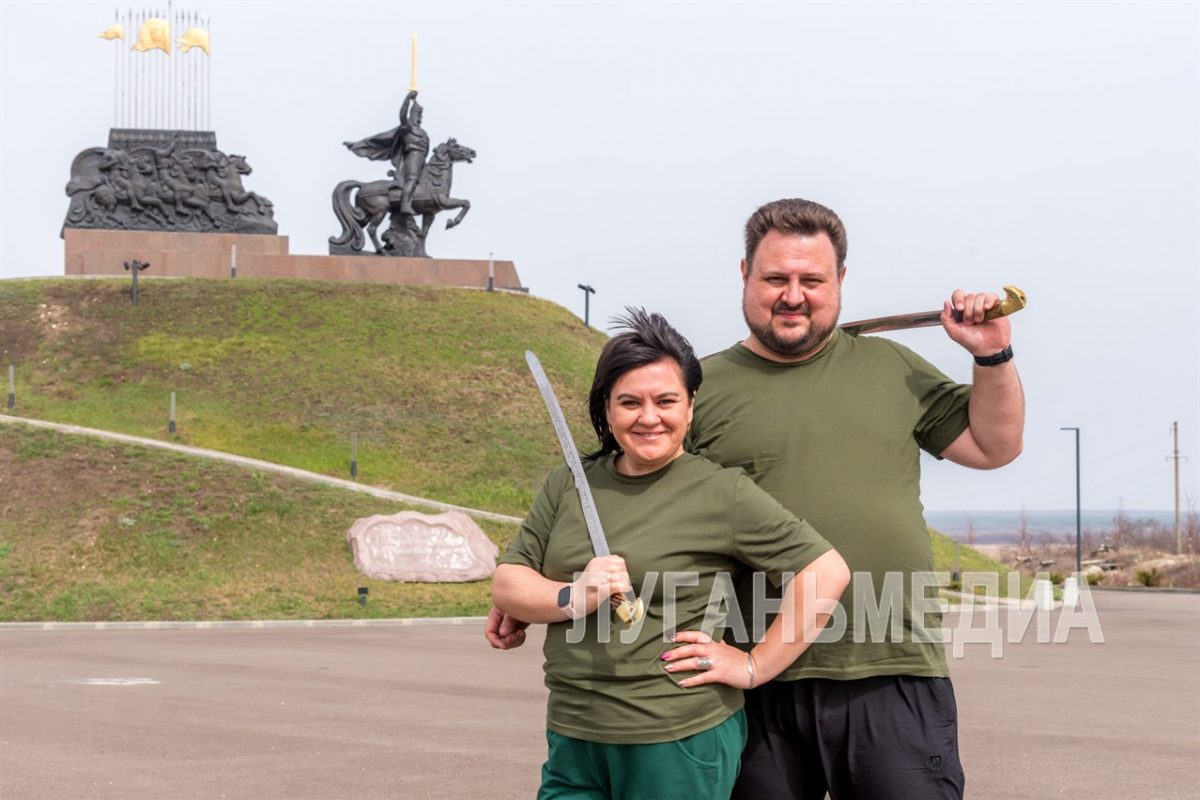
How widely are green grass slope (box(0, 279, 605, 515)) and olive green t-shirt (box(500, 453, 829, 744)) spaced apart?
1191 inches

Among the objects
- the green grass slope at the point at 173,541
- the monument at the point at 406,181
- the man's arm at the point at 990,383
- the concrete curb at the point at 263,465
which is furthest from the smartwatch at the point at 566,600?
the monument at the point at 406,181

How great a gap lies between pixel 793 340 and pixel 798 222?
270 mm

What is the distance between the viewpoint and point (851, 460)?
346 cm

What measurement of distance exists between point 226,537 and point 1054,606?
15.7 meters

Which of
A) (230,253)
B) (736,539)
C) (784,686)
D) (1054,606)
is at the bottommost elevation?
(1054,606)

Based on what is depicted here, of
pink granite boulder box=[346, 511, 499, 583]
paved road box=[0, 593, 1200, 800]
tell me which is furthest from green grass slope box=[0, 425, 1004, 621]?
paved road box=[0, 593, 1200, 800]

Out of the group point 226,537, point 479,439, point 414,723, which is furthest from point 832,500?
point 479,439

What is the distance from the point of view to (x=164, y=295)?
154 feet

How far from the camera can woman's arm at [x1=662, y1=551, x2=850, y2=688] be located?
314 cm

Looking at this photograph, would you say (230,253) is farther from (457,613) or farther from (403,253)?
(457,613)

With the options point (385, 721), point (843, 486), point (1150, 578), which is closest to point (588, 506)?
point (843, 486)

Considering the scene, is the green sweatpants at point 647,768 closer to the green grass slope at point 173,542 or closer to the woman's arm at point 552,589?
the woman's arm at point 552,589

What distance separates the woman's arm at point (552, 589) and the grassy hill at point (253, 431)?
20864mm

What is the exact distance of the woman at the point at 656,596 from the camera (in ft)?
10.3
